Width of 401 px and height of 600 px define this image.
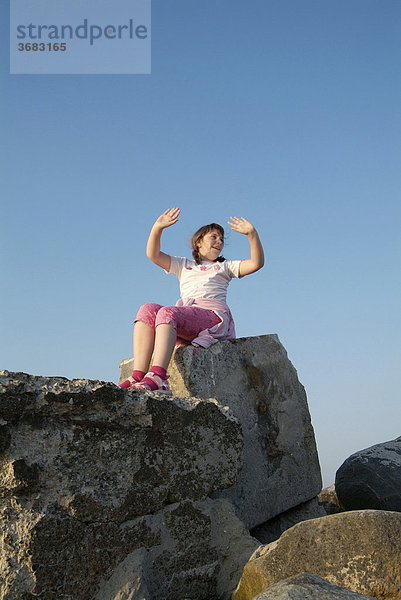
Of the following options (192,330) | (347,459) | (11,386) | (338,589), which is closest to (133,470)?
(11,386)

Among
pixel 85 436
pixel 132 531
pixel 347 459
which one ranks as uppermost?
pixel 85 436

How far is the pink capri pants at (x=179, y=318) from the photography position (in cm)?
431

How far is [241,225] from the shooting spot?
4832 mm

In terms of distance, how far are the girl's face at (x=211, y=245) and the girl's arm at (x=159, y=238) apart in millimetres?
277

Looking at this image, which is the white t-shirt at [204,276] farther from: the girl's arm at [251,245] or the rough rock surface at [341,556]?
the rough rock surface at [341,556]

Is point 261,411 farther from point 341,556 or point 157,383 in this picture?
point 341,556

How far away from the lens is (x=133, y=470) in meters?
3.09

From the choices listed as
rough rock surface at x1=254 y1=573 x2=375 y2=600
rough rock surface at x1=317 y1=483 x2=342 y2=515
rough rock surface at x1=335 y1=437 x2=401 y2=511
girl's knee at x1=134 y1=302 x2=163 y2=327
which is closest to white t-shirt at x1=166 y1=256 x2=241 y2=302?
girl's knee at x1=134 y1=302 x2=163 y2=327

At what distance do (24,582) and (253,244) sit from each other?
2852 millimetres

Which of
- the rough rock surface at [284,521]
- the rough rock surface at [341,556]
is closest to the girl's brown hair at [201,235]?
the rough rock surface at [284,521]

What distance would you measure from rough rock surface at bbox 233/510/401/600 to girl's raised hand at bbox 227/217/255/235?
234cm

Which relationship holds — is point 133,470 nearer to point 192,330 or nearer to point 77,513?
point 77,513

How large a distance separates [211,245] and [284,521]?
7.05 feet

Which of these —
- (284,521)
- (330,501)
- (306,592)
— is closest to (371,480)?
(284,521)
